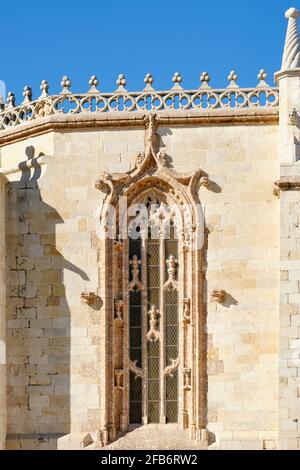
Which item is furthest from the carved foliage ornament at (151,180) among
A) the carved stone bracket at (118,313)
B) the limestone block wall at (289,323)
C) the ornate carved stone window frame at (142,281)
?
the limestone block wall at (289,323)

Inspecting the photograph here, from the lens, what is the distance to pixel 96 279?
78.1ft

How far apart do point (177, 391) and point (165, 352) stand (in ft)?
2.14

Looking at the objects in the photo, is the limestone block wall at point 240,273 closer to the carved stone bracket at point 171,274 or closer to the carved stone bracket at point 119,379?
the carved stone bracket at point 171,274

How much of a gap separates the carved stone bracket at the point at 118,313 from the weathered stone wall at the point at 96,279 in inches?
10.9

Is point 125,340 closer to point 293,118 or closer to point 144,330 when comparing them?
point 144,330

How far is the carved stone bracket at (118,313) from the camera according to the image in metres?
23.7

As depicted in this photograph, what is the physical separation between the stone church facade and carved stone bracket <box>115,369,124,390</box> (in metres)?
0.03

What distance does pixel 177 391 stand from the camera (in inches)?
932

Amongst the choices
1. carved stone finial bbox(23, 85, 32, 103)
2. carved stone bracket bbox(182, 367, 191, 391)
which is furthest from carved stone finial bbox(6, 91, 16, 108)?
carved stone bracket bbox(182, 367, 191, 391)

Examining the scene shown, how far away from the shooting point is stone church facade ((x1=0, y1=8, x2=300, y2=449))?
2334cm

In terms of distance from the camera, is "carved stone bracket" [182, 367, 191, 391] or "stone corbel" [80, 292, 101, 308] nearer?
"carved stone bracket" [182, 367, 191, 391]

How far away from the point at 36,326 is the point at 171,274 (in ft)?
7.65

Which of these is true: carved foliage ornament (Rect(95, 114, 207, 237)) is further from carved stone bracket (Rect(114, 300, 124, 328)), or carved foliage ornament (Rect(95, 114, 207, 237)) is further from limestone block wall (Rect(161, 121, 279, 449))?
carved stone bracket (Rect(114, 300, 124, 328))

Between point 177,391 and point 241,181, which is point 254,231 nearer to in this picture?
point 241,181
